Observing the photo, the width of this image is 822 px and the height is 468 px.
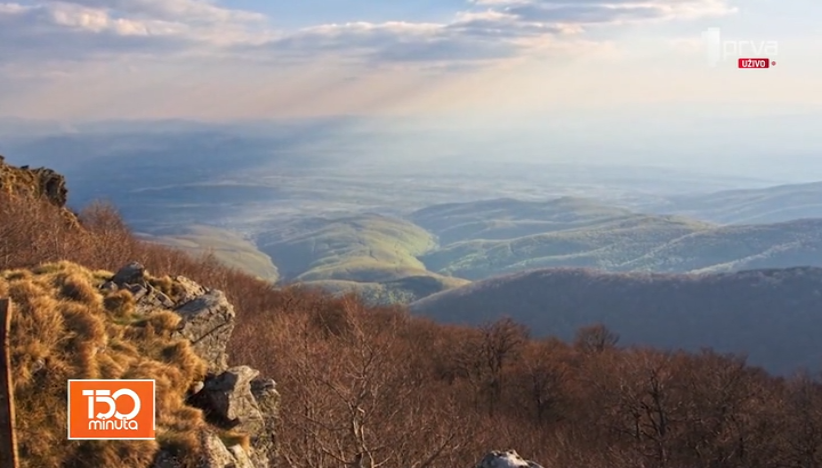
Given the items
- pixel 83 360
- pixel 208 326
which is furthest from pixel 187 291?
pixel 83 360

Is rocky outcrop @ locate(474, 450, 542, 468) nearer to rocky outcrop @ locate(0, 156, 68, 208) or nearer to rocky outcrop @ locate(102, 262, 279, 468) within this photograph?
rocky outcrop @ locate(102, 262, 279, 468)

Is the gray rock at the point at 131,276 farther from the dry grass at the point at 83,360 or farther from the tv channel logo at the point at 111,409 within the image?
the tv channel logo at the point at 111,409

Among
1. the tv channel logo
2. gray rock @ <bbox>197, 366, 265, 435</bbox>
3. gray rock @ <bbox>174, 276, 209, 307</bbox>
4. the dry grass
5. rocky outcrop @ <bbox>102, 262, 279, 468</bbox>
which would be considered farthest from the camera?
gray rock @ <bbox>174, 276, 209, 307</bbox>

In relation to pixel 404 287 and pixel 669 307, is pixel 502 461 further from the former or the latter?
pixel 404 287

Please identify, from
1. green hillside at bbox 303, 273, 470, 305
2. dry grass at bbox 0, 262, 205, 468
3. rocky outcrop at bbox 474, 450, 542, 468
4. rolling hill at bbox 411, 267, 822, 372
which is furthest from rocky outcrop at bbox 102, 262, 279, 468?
green hillside at bbox 303, 273, 470, 305

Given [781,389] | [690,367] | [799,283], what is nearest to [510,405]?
[690,367]

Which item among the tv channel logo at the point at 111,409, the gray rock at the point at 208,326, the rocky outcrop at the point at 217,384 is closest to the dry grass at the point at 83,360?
the tv channel logo at the point at 111,409

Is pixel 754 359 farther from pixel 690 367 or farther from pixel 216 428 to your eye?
pixel 216 428
